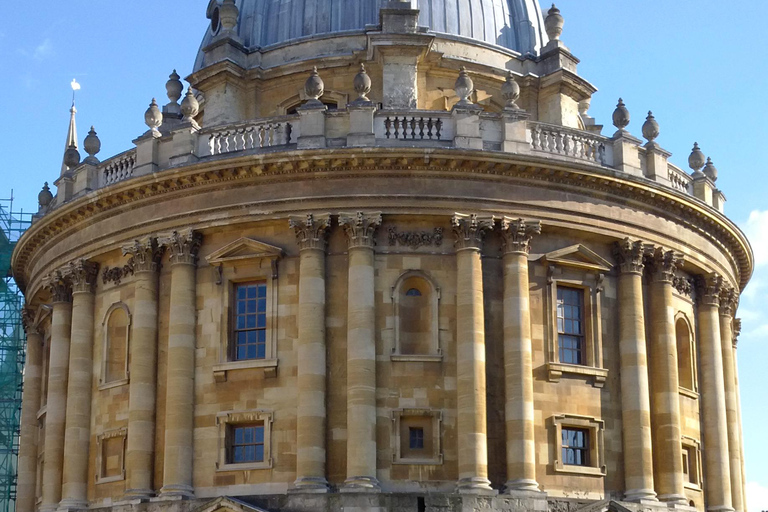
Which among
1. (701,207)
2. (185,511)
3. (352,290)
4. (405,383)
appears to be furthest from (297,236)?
(701,207)

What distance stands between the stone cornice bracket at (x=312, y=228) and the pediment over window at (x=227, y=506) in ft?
23.0

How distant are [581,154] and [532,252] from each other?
3.51m

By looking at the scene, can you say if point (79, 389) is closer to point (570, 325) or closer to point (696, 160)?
point (570, 325)

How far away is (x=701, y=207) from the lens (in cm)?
3997

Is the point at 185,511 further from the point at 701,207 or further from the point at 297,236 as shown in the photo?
the point at 701,207

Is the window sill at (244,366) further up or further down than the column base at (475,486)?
further up

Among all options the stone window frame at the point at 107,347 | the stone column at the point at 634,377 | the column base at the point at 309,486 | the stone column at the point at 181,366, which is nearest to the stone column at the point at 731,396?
the stone column at the point at 634,377

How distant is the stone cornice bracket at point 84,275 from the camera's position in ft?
132

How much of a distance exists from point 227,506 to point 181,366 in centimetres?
434

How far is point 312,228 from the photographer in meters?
36.5

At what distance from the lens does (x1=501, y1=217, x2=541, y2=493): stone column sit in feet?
116

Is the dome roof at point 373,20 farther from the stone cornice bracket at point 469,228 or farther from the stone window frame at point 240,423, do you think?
the stone window frame at point 240,423

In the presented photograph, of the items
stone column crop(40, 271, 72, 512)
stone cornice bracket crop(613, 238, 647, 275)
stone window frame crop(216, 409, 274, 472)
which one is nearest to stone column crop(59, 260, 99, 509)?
stone column crop(40, 271, 72, 512)

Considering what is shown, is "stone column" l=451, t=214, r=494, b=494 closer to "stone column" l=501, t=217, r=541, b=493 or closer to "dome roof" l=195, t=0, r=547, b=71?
"stone column" l=501, t=217, r=541, b=493
